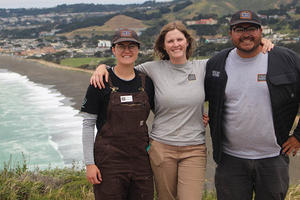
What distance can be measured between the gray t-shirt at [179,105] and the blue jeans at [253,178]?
33cm

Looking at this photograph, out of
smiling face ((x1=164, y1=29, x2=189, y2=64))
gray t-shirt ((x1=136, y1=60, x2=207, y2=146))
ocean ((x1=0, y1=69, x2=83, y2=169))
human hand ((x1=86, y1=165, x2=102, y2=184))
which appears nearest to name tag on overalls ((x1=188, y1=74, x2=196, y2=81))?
gray t-shirt ((x1=136, y1=60, x2=207, y2=146))

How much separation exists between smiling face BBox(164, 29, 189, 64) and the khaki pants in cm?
75

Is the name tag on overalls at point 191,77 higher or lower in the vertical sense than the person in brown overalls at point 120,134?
higher

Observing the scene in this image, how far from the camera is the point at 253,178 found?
2.88m

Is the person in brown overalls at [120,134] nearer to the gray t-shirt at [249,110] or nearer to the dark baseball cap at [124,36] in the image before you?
the dark baseball cap at [124,36]

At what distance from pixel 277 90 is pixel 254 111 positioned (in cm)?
23

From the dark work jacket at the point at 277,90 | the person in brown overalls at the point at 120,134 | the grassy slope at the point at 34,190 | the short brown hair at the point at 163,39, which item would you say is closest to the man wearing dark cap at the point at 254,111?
the dark work jacket at the point at 277,90

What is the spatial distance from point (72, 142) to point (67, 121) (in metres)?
3.59

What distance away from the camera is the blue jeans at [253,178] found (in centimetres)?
278

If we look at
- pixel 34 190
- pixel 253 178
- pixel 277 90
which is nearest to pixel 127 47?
pixel 277 90

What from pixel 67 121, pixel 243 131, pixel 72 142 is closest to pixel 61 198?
pixel 243 131

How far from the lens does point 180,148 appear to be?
9.70 feet

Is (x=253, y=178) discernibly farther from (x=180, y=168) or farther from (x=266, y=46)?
(x=266, y=46)

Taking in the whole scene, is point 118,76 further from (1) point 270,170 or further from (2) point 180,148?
(1) point 270,170
